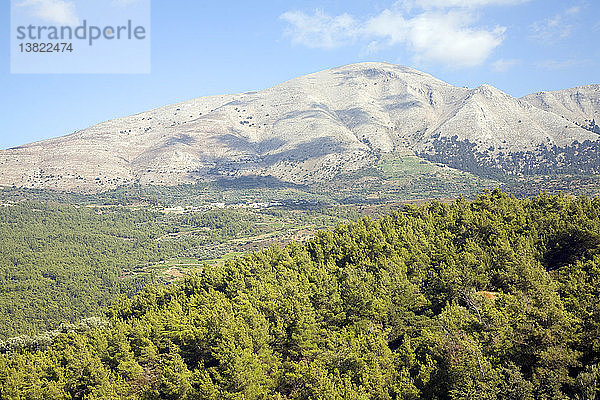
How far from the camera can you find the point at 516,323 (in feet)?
137

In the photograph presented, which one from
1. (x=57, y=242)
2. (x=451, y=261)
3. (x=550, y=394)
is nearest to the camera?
(x=550, y=394)

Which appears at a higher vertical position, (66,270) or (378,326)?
(378,326)

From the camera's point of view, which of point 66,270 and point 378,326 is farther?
point 66,270

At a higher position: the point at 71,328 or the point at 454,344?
the point at 454,344

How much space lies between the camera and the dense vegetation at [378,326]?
38.3 metres

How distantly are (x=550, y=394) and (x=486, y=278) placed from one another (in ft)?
92.9

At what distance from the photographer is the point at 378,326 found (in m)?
55.6

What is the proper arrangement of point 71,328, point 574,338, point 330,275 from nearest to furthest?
point 574,338, point 330,275, point 71,328

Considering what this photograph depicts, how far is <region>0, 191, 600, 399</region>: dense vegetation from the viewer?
3828 centimetres

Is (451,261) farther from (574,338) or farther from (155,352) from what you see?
(155,352)

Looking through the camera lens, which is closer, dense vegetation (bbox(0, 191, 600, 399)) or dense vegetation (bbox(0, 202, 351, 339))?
dense vegetation (bbox(0, 191, 600, 399))

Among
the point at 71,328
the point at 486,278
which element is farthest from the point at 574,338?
the point at 71,328

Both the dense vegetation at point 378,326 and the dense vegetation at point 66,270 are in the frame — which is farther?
the dense vegetation at point 66,270

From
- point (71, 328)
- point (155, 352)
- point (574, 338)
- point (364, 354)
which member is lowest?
point (71, 328)
